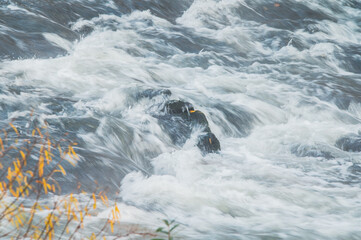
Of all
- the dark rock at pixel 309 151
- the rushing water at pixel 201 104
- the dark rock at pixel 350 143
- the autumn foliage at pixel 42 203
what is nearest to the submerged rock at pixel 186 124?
the rushing water at pixel 201 104

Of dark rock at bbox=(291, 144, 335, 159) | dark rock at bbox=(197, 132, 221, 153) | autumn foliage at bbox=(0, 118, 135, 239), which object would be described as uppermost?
dark rock at bbox=(291, 144, 335, 159)

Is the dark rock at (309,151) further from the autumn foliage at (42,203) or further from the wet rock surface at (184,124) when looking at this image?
the autumn foliage at (42,203)

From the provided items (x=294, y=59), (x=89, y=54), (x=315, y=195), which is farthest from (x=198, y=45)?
(x=315, y=195)

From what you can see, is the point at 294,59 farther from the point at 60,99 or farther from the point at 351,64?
the point at 60,99

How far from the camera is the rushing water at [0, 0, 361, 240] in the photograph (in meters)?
5.44

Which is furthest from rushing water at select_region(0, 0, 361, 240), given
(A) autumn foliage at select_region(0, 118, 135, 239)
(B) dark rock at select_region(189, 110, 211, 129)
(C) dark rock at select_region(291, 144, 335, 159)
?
(B) dark rock at select_region(189, 110, 211, 129)

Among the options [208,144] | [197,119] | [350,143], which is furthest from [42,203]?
[350,143]

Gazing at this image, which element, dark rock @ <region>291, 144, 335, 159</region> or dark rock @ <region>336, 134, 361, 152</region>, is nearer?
dark rock @ <region>291, 144, 335, 159</region>

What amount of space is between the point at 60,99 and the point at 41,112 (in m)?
0.77

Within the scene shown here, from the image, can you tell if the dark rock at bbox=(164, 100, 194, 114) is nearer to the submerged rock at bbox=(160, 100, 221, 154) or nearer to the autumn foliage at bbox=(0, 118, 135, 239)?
the submerged rock at bbox=(160, 100, 221, 154)

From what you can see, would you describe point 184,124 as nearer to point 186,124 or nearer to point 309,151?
point 186,124

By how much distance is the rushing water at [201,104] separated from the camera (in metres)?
5.44

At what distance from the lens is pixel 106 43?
441 inches

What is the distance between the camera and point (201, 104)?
896 cm
